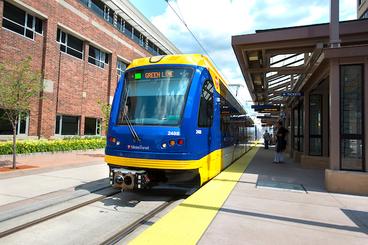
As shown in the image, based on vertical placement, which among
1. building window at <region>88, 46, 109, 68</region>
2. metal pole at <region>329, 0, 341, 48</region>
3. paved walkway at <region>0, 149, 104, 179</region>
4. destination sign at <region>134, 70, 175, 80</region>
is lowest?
paved walkway at <region>0, 149, 104, 179</region>

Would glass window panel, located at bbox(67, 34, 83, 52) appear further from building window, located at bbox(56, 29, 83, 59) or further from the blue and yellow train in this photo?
the blue and yellow train

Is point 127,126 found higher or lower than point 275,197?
higher

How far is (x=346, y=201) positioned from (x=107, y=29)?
24054 millimetres

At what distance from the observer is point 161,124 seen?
258 inches

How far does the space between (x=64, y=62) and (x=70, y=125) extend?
454 centimetres

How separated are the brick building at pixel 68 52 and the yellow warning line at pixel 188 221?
13.1 meters

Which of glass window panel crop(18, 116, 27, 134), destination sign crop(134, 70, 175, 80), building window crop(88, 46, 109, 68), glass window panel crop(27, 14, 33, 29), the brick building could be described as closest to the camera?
destination sign crop(134, 70, 175, 80)

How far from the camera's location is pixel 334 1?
877 centimetres

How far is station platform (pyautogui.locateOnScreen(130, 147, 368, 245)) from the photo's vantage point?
4453 millimetres

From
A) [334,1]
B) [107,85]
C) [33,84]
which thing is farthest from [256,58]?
[107,85]

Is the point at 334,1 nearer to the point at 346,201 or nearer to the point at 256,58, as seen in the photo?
the point at 256,58

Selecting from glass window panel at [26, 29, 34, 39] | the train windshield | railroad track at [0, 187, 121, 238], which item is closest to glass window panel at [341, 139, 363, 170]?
the train windshield

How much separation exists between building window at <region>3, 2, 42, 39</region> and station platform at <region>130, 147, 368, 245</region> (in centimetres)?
1538

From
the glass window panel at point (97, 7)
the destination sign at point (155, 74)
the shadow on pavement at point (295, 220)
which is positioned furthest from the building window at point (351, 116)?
the glass window panel at point (97, 7)
